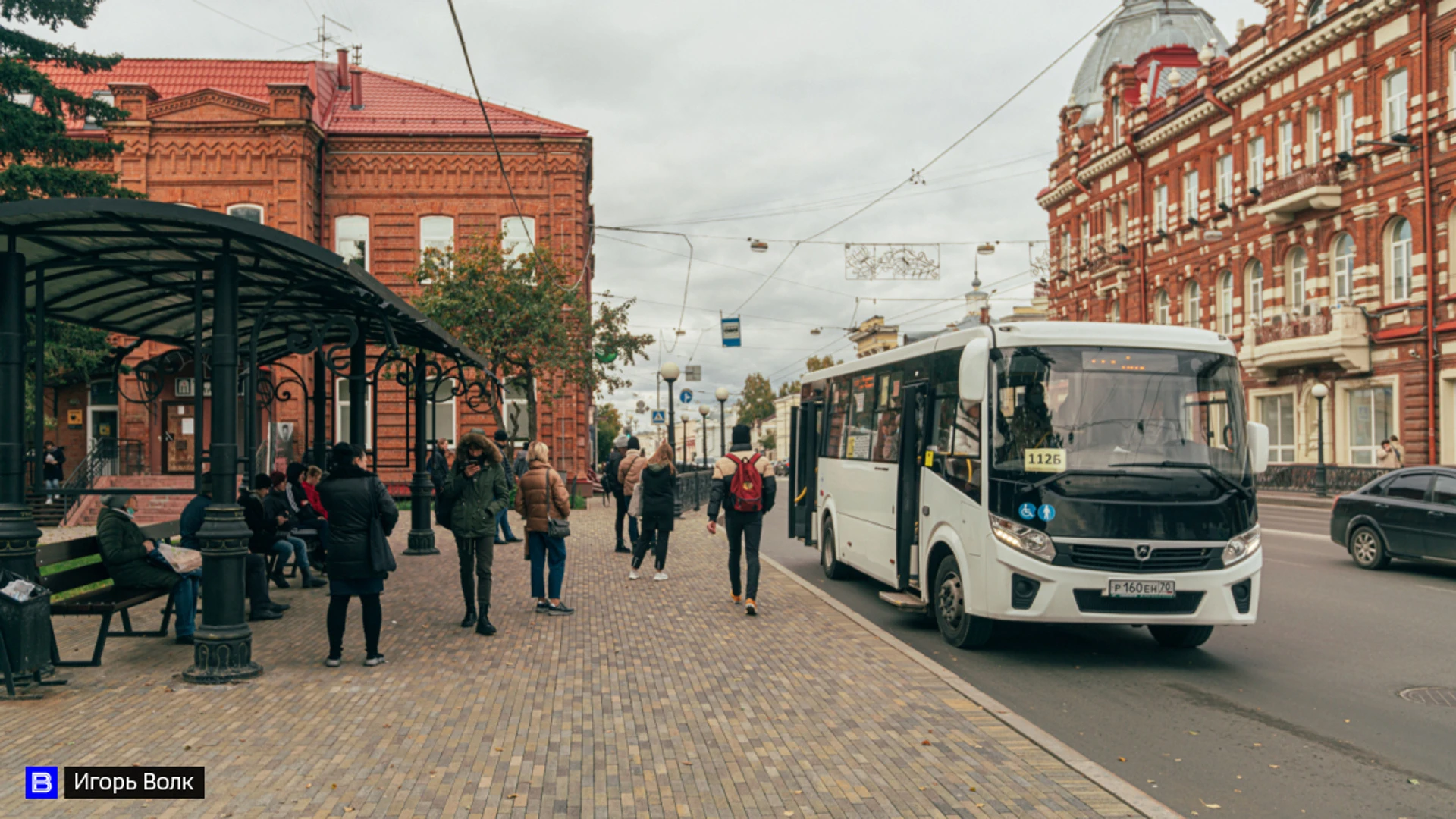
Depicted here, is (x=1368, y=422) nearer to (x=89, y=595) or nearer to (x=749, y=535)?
(x=749, y=535)

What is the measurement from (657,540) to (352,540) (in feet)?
20.1

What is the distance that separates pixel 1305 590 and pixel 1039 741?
845 cm

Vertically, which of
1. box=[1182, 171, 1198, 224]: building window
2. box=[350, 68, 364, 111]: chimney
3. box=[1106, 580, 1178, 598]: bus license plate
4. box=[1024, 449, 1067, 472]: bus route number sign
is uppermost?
box=[350, 68, 364, 111]: chimney

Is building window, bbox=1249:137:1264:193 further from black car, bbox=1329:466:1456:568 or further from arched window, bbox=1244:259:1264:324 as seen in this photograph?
black car, bbox=1329:466:1456:568

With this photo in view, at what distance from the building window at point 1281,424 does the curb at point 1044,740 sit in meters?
33.9

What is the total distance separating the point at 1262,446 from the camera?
9070mm

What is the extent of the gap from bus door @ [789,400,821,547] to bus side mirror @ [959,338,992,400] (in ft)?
20.9

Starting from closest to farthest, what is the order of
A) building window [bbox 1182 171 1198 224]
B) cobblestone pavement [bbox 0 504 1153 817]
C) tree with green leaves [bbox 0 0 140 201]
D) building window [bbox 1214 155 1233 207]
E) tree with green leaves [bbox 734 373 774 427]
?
cobblestone pavement [bbox 0 504 1153 817], tree with green leaves [bbox 0 0 140 201], building window [bbox 1214 155 1233 207], building window [bbox 1182 171 1198 224], tree with green leaves [bbox 734 373 774 427]

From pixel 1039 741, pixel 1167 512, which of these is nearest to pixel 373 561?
pixel 1039 741

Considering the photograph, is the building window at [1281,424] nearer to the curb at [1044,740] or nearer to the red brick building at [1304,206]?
the red brick building at [1304,206]

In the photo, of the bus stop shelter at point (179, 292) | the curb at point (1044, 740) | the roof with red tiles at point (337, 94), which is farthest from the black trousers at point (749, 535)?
the roof with red tiles at point (337, 94)

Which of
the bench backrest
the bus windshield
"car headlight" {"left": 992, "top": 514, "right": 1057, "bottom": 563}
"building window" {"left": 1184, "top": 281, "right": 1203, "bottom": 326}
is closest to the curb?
"car headlight" {"left": 992, "top": 514, "right": 1057, "bottom": 563}

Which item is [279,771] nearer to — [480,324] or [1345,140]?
[480,324]

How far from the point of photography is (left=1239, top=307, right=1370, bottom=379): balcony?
109 feet
